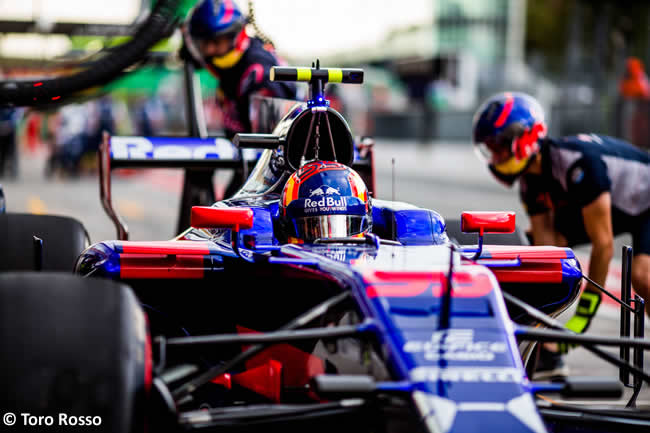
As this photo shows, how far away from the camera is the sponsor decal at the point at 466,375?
2.94m

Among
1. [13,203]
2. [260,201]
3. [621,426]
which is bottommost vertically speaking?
[13,203]

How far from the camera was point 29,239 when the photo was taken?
5.30 meters

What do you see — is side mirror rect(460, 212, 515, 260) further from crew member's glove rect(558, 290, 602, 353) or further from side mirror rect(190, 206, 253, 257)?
crew member's glove rect(558, 290, 602, 353)

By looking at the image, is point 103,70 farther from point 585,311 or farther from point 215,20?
point 585,311

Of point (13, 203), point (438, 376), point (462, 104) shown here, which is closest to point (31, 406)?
point (438, 376)

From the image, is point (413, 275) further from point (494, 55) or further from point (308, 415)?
point (494, 55)

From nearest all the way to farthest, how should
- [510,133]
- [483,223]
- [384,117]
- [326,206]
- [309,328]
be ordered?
[309,328] < [483,223] < [326,206] < [510,133] < [384,117]

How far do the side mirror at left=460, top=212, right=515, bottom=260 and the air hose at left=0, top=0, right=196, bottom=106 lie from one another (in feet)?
6.30

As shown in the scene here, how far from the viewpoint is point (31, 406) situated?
288cm

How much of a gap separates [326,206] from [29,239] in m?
2.03

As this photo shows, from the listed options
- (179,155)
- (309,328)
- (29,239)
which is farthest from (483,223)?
(179,155)

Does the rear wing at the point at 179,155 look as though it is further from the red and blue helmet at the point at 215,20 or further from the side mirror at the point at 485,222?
the side mirror at the point at 485,222

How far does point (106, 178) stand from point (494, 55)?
2712 inches

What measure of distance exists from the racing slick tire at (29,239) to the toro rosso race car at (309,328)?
110 centimetres
